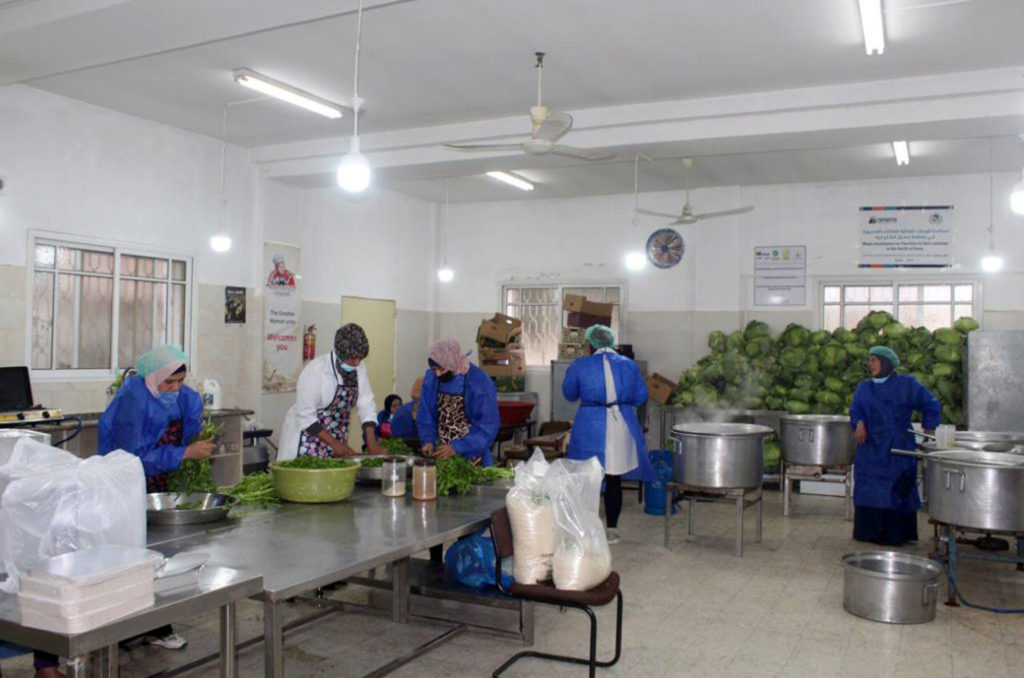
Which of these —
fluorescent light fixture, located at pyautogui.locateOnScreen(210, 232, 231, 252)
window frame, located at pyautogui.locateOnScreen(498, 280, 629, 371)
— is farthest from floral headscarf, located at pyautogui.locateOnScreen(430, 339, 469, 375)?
window frame, located at pyautogui.locateOnScreen(498, 280, 629, 371)

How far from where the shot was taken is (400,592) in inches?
189

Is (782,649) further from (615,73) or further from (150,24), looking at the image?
(150,24)

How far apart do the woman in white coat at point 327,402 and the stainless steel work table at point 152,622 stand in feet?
7.38

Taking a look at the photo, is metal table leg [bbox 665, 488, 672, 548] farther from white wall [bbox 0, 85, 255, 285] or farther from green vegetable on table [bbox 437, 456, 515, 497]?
white wall [bbox 0, 85, 255, 285]

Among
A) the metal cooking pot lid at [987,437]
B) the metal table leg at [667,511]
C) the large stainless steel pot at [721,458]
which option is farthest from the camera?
the metal table leg at [667,511]

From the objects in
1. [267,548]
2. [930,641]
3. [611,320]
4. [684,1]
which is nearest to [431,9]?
[684,1]

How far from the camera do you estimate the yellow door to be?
33.2ft

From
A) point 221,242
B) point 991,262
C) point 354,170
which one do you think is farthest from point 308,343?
point 991,262

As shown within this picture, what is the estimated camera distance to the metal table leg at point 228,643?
259 centimetres

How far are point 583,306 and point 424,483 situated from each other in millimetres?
6839

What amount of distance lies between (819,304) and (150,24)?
767cm

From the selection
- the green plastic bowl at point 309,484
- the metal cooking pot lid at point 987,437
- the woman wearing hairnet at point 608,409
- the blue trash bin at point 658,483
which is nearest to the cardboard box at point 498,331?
the blue trash bin at point 658,483

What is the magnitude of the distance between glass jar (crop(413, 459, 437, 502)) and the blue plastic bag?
0.61 m

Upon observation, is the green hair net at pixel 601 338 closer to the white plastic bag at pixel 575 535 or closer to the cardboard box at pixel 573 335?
the white plastic bag at pixel 575 535
